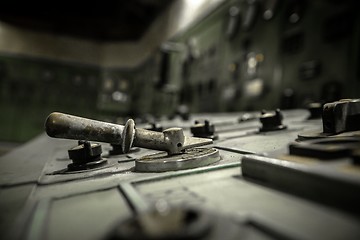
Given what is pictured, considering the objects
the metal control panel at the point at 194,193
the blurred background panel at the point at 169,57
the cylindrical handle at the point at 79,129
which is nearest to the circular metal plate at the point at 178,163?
the metal control panel at the point at 194,193

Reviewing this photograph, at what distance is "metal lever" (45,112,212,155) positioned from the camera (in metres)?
0.69

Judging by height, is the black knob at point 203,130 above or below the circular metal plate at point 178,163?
above

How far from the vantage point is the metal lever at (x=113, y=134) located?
687mm

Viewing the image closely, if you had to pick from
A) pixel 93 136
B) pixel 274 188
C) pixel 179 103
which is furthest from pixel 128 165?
pixel 179 103

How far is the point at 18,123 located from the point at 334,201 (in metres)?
7.05

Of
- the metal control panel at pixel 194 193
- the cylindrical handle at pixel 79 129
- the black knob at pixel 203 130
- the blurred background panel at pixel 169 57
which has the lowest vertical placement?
the metal control panel at pixel 194 193

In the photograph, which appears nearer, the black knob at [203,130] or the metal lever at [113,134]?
the metal lever at [113,134]

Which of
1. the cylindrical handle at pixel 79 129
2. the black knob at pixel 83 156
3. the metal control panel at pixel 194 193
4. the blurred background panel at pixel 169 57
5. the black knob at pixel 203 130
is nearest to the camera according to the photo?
the metal control panel at pixel 194 193

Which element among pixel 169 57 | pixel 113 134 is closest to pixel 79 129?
pixel 113 134

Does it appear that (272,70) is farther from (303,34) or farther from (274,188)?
(274,188)

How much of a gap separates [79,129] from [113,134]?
9cm

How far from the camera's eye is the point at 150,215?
0.34 meters

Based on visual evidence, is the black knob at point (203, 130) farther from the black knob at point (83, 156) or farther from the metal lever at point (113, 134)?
the black knob at point (83, 156)

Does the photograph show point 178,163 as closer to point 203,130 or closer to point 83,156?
point 83,156
